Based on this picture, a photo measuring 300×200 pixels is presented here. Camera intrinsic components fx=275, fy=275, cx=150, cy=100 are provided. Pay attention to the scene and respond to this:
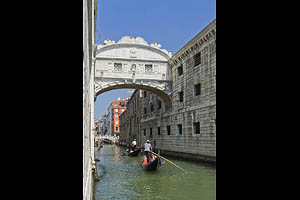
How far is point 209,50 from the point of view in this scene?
38.5 ft

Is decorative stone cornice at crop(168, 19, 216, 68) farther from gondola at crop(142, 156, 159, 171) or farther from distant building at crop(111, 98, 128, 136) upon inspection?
distant building at crop(111, 98, 128, 136)

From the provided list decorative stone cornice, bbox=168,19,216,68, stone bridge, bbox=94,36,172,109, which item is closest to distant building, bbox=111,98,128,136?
stone bridge, bbox=94,36,172,109

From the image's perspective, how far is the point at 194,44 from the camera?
42.2 feet

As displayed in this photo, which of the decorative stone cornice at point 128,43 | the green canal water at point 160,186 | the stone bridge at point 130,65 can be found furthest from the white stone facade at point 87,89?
the decorative stone cornice at point 128,43

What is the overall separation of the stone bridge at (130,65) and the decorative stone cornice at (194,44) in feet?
3.48

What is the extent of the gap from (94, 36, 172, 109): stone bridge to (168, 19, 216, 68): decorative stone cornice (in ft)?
3.48

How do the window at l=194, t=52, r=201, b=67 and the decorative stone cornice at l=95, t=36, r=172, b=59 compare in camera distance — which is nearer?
the window at l=194, t=52, r=201, b=67

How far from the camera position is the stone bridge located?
15.0 meters

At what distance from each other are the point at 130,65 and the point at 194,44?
13.2 feet
